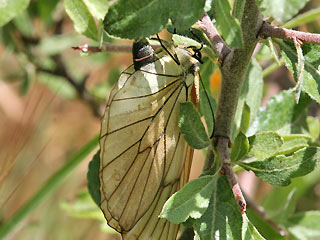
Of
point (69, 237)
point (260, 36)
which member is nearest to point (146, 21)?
point (260, 36)

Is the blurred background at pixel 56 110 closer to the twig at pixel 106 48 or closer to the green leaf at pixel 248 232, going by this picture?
the twig at pixel 106 48

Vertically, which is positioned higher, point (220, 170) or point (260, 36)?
point (260, 36)

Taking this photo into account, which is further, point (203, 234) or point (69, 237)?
point (69, 237)

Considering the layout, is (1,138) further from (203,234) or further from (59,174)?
(203,234)

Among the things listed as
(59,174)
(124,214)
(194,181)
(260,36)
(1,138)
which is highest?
(260,36)

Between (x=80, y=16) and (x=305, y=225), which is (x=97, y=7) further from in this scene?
(x=305, y=225)

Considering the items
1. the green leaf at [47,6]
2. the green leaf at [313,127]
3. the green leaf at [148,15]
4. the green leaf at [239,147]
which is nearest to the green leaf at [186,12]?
the green leaf at [148,15]
